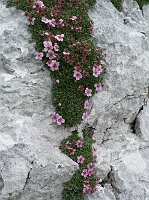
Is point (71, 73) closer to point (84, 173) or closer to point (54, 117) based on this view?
point (54, 117)

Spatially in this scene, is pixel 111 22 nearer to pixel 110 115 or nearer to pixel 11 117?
pixel 110 115

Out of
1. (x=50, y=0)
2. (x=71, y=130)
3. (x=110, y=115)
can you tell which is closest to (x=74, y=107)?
(x=71, y=130)

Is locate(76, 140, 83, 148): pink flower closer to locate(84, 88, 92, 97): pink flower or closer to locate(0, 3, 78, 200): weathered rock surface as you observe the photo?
locate(0, 3, 78, 200): weathered rock surface

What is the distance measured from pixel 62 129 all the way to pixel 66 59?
137cm

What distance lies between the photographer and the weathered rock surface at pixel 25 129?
6992mm

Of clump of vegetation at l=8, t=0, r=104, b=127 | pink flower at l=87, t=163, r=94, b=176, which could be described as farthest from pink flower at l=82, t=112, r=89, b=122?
pink flower at l=87, t=163, r=94, b=176

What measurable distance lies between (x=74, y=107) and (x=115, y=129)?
1256 millimetres

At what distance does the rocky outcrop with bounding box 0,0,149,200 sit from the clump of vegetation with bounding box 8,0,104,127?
201 mm

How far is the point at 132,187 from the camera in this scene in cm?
788

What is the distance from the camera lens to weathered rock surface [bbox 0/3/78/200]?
699 cm

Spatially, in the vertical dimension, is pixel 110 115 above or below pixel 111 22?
below

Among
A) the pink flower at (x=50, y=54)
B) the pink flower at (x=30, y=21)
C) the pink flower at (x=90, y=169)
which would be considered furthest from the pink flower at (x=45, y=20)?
the pink flower at (x=90, y=169)

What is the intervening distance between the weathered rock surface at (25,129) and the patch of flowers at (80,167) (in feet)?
0.45

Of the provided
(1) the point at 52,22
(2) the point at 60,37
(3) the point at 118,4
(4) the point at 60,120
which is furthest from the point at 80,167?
(3) the point at 118,4
